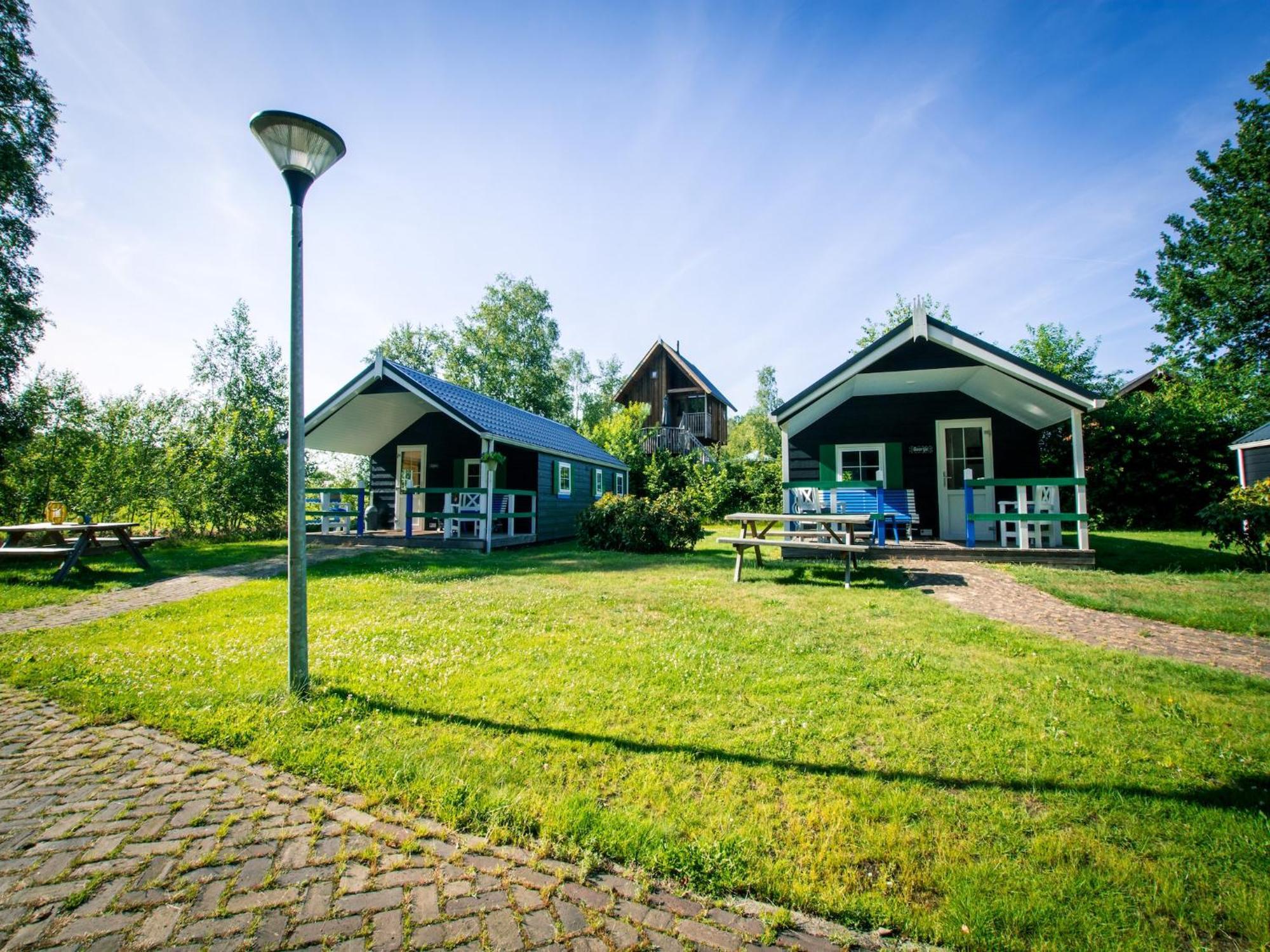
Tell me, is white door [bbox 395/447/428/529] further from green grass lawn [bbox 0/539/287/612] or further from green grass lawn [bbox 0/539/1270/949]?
green grass lawn [bbox 0/539/1270/949]

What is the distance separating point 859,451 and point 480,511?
948cm

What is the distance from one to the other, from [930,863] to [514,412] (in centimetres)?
1799

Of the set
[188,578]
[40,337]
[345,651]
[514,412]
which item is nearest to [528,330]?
[514,412]

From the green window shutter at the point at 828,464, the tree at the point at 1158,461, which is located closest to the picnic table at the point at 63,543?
the green window shutter at the point at 828,464

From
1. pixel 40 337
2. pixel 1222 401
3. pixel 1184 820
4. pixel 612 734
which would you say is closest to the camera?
pixel 1184 820

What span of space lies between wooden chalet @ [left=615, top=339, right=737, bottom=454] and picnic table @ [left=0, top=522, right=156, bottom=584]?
20934 mm

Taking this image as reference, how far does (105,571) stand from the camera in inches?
371

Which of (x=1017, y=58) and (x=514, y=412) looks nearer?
(x=1017, y=58)

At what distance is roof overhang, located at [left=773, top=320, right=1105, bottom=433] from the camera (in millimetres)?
9516

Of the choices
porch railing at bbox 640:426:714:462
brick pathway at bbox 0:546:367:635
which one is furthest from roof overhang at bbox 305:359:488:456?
porch railing at bbox 640:426:714:462

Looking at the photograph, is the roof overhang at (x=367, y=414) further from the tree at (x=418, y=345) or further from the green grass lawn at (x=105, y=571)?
the tree at (x=418, y=345)

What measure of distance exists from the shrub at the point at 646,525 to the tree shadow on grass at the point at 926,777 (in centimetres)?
939

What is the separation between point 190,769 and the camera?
271 cm

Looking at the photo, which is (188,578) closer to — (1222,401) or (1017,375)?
(1017,375)
